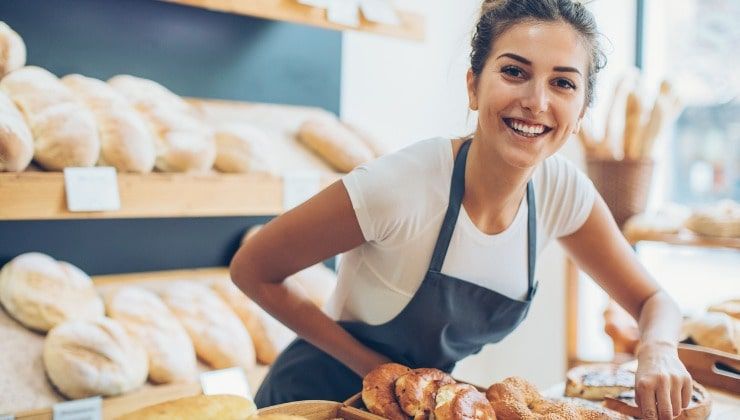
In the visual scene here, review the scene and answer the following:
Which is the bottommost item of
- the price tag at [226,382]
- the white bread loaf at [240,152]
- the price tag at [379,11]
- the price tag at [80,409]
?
the price tag at [226,382]

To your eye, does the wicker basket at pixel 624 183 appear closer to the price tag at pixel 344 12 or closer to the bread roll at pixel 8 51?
the price tag at pixel 344 12

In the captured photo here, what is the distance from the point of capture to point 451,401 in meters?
0.97

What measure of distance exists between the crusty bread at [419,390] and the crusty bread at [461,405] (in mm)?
19

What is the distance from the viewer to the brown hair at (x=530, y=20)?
122 cm

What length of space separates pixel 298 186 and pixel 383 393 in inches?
43.4

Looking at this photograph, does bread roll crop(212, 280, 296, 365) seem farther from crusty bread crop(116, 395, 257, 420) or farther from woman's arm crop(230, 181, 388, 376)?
crusty bread crop(116, 395, 257, 420)

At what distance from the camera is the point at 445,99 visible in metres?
3.32

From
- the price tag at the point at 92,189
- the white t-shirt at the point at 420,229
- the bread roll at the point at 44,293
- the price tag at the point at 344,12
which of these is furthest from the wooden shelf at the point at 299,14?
the white t-shirt at the point at 420,229

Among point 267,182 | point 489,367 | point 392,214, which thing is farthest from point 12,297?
point 489,367

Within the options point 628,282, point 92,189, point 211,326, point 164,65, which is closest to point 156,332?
point 211,326

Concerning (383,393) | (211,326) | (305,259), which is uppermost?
(305,259)

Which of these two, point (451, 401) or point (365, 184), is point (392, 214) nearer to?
point (365, 184)

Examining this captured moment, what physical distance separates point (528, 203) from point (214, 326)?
3.41 ft

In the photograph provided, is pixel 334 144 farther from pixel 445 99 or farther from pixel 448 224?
pixel 445 99
